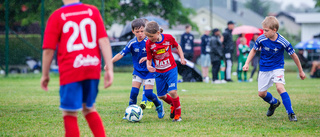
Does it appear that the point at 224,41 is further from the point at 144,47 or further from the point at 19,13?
the point at 19,13

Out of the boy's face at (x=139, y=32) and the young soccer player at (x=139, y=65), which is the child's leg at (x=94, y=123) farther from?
the boy's face at (x=139, y=32)

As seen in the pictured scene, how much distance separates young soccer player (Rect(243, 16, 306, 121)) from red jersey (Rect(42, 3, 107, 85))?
325cm

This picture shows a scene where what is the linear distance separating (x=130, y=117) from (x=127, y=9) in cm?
2201

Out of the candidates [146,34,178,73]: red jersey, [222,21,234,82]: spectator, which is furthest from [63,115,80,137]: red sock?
[222,21,234,82]: spectator

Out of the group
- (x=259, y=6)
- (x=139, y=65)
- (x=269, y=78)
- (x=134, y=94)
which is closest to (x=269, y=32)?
(x=269, y=78)

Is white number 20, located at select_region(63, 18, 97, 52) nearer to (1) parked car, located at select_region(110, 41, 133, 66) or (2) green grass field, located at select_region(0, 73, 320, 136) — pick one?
(2) green grass field, located at select_region(0, 73, 320, 136)

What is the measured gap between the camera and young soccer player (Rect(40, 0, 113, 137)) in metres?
3.79

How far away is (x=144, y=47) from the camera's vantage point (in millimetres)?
6977

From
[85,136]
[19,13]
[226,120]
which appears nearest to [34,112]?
[85,136]

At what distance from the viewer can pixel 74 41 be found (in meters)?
3.83

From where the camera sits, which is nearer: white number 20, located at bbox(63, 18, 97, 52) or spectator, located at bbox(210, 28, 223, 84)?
white number 20, located at bbox(63, 18, 97, 52)

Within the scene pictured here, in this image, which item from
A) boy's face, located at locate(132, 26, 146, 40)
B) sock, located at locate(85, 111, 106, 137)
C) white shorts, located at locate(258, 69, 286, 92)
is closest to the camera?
sock, located at locate(85, 111, 106, 137)

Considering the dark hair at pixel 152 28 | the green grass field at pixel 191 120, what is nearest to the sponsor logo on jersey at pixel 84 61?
the green grass field at pixel 191 120

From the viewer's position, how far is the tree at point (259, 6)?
266 ft
